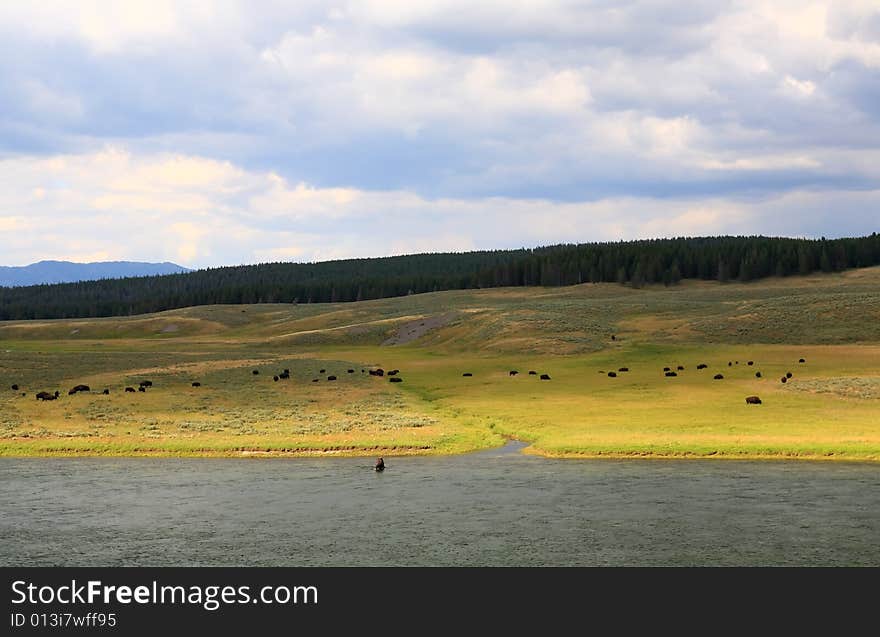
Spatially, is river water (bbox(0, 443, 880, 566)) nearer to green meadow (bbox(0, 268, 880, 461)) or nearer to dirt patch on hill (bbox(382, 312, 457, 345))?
green meadow (bbox(0, 268, 880, 461))

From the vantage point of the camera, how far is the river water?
93.6 feet

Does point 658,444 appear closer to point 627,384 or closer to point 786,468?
point 786,468

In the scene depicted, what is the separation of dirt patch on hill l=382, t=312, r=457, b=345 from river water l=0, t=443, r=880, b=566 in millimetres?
96681

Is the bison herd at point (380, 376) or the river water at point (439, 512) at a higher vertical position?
the bison herd at point (380, 376)

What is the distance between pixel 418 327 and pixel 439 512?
115360 millimetres

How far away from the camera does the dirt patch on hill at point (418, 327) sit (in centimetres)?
14288

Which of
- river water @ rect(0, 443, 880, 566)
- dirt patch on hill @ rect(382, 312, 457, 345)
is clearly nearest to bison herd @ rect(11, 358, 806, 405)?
river water @ rect(0, 443, 880, 566)

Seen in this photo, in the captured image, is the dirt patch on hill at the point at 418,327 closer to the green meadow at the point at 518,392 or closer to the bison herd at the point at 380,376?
the green meadow at the point at 518,392

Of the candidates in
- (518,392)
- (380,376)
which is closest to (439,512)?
(518,392)

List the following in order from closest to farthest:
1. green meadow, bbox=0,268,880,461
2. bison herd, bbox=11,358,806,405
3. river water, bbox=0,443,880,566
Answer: river water, bbox=0,443,880,566 < green meadow, bbox=0,268,880,461 < bison herd, bbox=11,358,806,405

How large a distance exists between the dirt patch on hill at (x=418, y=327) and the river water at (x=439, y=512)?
96.7 meters

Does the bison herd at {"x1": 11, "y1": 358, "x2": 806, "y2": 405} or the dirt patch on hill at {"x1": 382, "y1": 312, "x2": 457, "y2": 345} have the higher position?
the dirt patch on hill at {"x1": 382, "y1": 312, "x2": 457, "y2": 345}

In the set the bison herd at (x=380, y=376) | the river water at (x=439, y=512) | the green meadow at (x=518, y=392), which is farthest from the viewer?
the bison herd at (x=380, y=376)

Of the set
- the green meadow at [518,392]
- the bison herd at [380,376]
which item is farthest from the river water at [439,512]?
the bison herd at [380,376]
